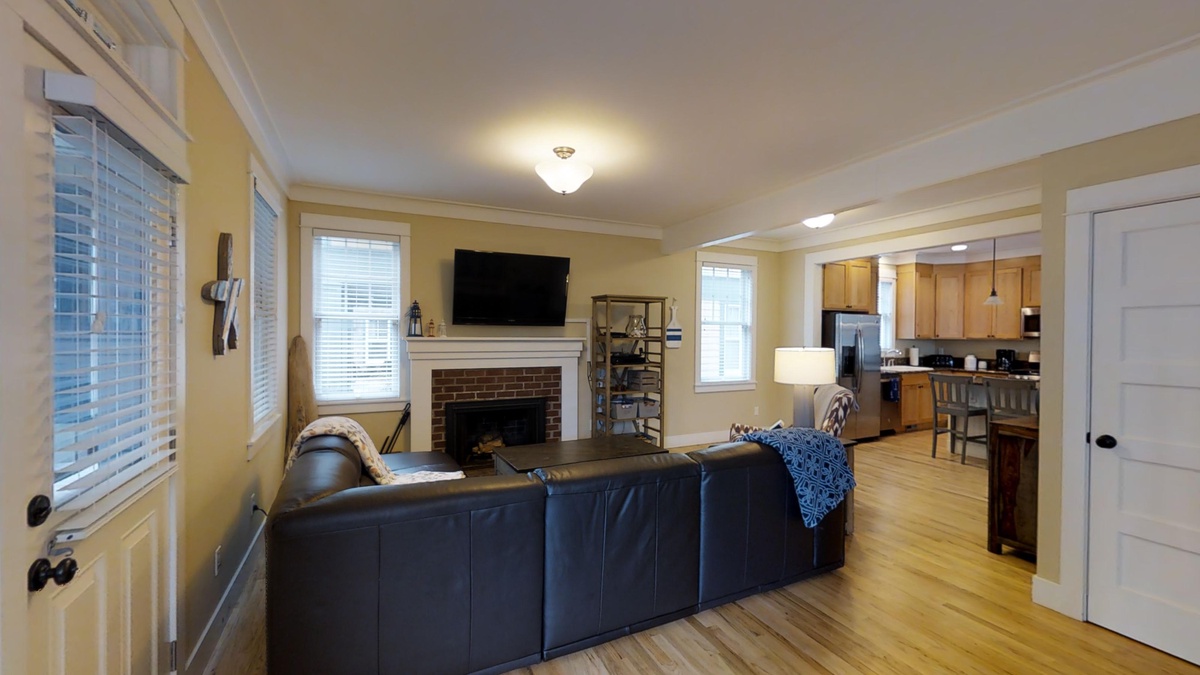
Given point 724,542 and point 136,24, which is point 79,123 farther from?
point 724,542

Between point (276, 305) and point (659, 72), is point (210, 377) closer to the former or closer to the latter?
point (276, 305)

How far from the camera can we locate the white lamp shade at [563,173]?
120 inches

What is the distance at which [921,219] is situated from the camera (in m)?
4.86

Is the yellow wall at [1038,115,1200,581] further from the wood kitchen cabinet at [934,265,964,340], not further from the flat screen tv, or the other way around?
the wood kitchen cabinet at [934,265,964,340]

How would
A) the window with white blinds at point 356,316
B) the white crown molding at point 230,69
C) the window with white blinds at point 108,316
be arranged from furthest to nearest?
the window with white blinds at point 356,316
the white crown molding at point 230,69
the window with white blinds at point 108,316

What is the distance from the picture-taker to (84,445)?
118 cm

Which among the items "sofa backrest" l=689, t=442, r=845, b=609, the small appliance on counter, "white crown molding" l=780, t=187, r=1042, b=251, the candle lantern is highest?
"white crown molding" l=780, t=187, r=1042, b=251

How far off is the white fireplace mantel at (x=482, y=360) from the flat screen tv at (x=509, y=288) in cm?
22

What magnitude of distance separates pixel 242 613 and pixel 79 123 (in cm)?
226

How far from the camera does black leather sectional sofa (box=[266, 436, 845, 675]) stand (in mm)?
1640

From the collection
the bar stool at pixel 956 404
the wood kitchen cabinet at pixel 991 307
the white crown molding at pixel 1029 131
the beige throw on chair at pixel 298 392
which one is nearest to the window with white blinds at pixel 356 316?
the beige throw on chair at pixel 298 392

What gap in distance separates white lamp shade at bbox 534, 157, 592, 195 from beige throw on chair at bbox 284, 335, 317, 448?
2.62m

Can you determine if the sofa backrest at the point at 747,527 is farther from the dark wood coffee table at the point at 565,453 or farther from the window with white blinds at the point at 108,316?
the window with white blinds at the point at 108,316

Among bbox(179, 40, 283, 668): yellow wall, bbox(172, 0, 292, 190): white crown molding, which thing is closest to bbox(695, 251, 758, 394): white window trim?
bbox(172, 0, 292, 190): white crown molding
